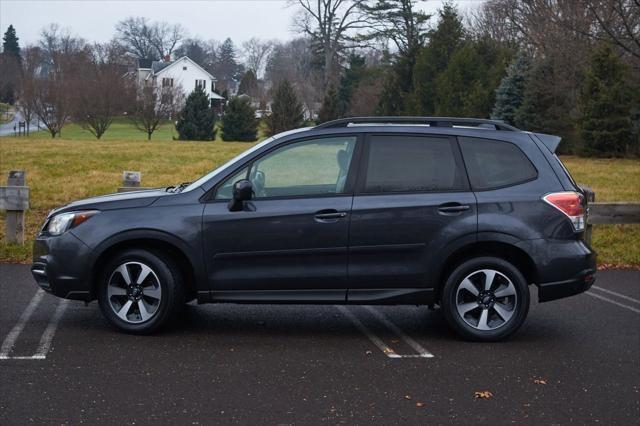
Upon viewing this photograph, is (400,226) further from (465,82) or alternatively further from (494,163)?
(465,82)

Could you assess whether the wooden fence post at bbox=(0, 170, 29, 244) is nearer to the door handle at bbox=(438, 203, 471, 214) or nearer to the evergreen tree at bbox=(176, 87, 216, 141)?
the door handle at bbox=(438, 203, 471, 214)

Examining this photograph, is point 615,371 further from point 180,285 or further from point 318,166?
point 180,285

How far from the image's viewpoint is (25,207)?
11.0 m

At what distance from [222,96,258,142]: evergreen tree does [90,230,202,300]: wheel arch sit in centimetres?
4505

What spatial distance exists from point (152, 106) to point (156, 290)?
45670 mm

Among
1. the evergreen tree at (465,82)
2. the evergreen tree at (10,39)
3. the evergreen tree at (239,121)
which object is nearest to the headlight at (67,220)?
the evergreen tree at (465,82)

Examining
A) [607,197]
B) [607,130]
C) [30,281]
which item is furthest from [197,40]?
[30,281]

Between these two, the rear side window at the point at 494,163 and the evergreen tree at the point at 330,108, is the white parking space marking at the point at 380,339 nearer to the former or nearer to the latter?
the rear side window at the point at 494,163

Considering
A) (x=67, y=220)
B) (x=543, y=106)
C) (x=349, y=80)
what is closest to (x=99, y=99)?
(x=349, y=80)

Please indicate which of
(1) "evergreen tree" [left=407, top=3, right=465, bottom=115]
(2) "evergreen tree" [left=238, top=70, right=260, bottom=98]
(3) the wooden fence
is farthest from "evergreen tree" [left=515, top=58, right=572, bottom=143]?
(2) "evergreen tree" [left=238, top=70, right=260, bottom=98]

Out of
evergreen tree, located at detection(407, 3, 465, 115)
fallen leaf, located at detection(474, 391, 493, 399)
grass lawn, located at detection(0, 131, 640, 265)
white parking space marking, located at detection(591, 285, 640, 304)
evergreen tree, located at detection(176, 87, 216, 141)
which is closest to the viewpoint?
fallen leaf, located at detection(474, 391, 493, 399)

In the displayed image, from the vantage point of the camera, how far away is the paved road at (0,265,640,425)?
518cm

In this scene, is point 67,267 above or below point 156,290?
above

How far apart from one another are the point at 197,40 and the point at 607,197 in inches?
4076
